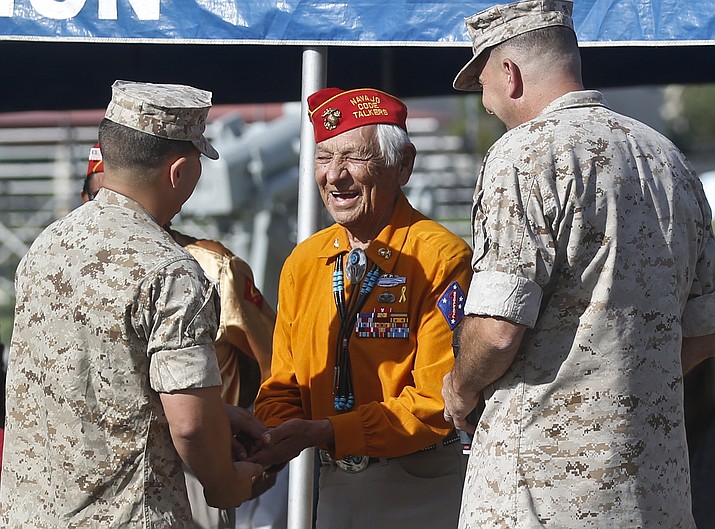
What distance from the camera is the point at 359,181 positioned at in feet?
10.9

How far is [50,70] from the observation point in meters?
5.92

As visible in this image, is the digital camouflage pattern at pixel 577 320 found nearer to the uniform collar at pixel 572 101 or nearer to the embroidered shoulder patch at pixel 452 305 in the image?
the uniform collar at pixel 572 101

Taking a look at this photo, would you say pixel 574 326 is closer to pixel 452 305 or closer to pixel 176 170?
pixel 452 305

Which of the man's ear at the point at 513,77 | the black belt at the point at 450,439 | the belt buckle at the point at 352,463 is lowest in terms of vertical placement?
the belt buckle at the point at 352,463

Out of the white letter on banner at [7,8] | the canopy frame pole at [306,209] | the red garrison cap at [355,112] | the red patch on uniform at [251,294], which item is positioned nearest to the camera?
the red garrison cap at [355,112]

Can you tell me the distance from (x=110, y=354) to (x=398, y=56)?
3.88 m

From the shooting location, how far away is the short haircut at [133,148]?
2.51 meters

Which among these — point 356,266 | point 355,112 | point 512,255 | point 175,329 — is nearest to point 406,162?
point 355,112

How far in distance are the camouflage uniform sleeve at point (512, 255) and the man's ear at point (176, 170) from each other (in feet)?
2.41

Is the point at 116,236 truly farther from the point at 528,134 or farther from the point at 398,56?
the point at 398,56

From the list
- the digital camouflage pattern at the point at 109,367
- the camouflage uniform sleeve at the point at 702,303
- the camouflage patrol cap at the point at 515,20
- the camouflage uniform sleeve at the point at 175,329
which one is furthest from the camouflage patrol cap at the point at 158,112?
the camouflage uniform sleeve at the point at 702,303

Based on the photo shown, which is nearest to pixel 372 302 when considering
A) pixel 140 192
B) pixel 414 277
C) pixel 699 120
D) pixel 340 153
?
pixel 414 277

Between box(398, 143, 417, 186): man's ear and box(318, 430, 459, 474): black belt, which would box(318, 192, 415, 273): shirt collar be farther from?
box(318, 430, 459, 474): black belt

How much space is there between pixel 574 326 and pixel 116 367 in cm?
101
